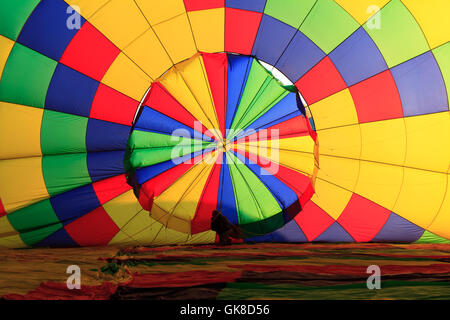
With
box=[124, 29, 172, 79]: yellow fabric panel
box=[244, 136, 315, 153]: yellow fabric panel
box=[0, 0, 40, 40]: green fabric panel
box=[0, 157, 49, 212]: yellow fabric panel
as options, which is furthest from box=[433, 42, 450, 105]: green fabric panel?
box=[0, 157, 49, 212]: yellow fabric panel

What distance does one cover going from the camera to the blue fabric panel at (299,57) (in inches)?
164

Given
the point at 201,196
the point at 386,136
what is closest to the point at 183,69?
the point at 201,196

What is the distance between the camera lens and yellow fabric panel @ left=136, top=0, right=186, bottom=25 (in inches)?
156

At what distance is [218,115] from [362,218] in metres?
1.62

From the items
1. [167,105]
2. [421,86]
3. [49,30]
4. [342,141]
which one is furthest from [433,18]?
[49,30]

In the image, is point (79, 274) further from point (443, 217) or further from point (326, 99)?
point (443, 217)

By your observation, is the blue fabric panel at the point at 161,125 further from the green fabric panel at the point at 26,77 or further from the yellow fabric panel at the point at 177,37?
the green fabric panel at the point at 26,77

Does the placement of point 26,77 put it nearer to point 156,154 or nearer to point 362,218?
point 156,154

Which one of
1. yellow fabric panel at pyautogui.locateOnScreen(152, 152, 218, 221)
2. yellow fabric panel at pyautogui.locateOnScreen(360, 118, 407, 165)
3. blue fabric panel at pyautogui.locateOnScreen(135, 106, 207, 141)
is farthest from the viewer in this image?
yellow fabric panel at pyautogui.locateOnScreen(152, 152, 218, 221)

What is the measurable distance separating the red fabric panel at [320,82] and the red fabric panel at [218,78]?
665 millimetres

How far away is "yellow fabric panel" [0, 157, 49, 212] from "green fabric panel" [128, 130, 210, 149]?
0.83 m

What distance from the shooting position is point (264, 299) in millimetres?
2260

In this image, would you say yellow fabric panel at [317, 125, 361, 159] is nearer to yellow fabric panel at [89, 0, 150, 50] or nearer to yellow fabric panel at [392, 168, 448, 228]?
yellow fabric panel at [392, 168, 448, 228]

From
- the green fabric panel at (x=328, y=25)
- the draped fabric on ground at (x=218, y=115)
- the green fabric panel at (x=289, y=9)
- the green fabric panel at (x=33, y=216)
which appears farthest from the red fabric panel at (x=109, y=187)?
the green fabric panel at (x=328, y=25)
